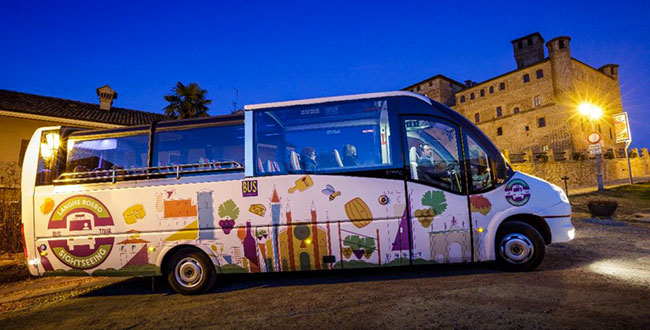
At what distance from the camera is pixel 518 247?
5098mm

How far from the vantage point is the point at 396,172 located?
200 inches

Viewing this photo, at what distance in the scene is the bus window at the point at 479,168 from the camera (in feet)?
16.9

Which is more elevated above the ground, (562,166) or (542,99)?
(542,99)

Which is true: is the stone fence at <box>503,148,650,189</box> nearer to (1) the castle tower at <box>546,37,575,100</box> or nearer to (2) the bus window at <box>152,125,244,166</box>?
(1) the castle tower at <box>546,37,575,100</box>

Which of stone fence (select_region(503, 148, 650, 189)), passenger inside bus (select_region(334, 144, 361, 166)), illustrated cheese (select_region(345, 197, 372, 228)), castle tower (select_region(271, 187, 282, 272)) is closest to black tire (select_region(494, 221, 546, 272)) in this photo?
illustrated cheese (select_region(345, 197, 372, 228))

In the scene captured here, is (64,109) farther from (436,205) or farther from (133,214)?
(436,205)

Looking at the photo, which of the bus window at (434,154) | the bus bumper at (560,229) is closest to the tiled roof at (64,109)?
the bus window at (434,154)

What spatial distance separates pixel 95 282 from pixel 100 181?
2986 millimetres

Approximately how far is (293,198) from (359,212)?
43.3 inches

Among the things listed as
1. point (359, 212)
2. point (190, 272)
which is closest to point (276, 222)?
point (359, 212)

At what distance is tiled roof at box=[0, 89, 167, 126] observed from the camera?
16.9 metres

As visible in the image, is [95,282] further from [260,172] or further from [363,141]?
[363,141]

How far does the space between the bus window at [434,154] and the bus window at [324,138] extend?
40 cm

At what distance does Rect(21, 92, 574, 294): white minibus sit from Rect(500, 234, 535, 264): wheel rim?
2 centimetres
